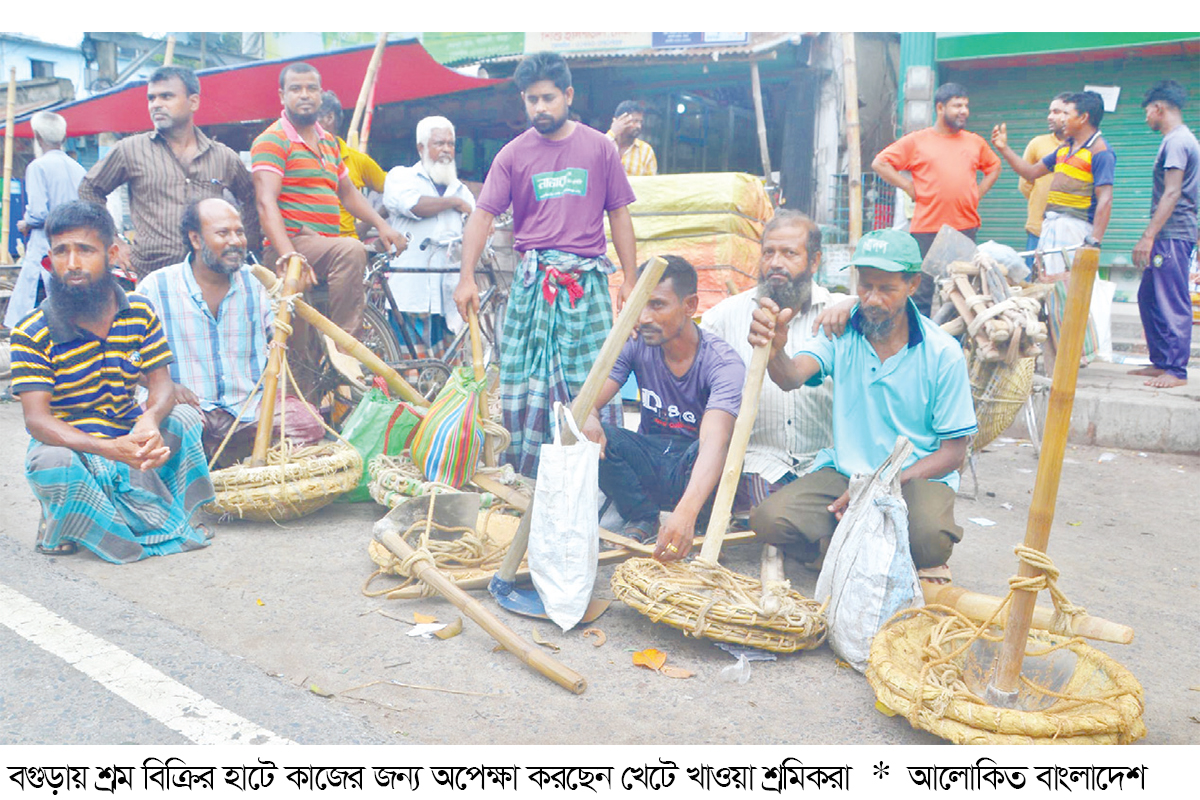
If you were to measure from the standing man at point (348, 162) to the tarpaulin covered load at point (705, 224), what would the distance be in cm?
198

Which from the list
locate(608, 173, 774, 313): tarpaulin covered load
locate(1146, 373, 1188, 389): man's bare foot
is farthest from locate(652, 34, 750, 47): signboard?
locate(1146, 373, 1188, 389): man's bare foot

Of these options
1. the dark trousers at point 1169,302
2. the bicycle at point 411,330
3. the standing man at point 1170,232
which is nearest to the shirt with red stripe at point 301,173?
the bicycle at point 411,330

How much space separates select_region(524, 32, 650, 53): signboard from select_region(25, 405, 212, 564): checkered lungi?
7741mm

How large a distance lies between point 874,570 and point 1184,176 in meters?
5.08

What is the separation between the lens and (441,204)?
6.75 m

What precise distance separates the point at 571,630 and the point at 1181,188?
5.60 m

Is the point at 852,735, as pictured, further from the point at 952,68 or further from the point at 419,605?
the point at 952,68

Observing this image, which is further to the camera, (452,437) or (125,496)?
(452,437)

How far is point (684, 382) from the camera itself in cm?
392

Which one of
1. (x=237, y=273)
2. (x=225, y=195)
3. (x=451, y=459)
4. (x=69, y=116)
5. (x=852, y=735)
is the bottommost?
(x=852, y=735)

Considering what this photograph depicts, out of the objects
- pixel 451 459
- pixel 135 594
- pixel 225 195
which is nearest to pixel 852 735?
pixel 451 459

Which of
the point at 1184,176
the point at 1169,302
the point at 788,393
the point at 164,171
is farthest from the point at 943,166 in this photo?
the point at 164,171

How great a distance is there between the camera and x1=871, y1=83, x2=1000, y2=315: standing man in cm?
646

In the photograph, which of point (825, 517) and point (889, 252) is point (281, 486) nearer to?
point (825, 517)
